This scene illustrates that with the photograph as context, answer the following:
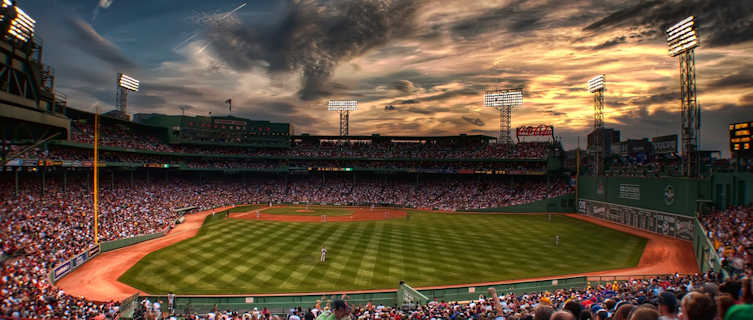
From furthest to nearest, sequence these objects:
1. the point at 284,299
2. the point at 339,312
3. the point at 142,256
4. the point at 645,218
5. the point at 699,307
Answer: the point at 645,218 → the point at 142,256 → the point at 284,299 → the point at 339,312 → the point at 699,307

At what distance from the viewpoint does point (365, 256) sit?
26.8 metres

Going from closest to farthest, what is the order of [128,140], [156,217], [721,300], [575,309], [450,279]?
[721,300]
[575,309]
[450,279]
[156,217]
[128,140]

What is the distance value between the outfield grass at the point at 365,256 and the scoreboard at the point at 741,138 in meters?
10.7

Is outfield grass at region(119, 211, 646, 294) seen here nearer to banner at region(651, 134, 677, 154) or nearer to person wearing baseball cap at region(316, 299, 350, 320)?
person wearing baseball cap at region(316, 299, 350, 320)

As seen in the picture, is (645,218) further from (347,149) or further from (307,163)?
(307,163)

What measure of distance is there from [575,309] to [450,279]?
61.6 ft

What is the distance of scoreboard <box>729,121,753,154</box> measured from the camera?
27.3 metres

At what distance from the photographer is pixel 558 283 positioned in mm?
19250

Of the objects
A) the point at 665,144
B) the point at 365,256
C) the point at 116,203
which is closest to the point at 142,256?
the point at 116,203

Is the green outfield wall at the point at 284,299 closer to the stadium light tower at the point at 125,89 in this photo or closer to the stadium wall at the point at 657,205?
the stadium wall at the point at 657,205

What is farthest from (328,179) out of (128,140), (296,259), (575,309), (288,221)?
(575,309)

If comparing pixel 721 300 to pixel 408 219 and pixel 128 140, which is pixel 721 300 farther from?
pixel 128 140

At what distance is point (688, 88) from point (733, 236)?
63.4 ft

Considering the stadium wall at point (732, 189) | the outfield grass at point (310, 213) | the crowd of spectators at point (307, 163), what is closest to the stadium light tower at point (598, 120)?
the crowd of spectators at point (307, 163)
